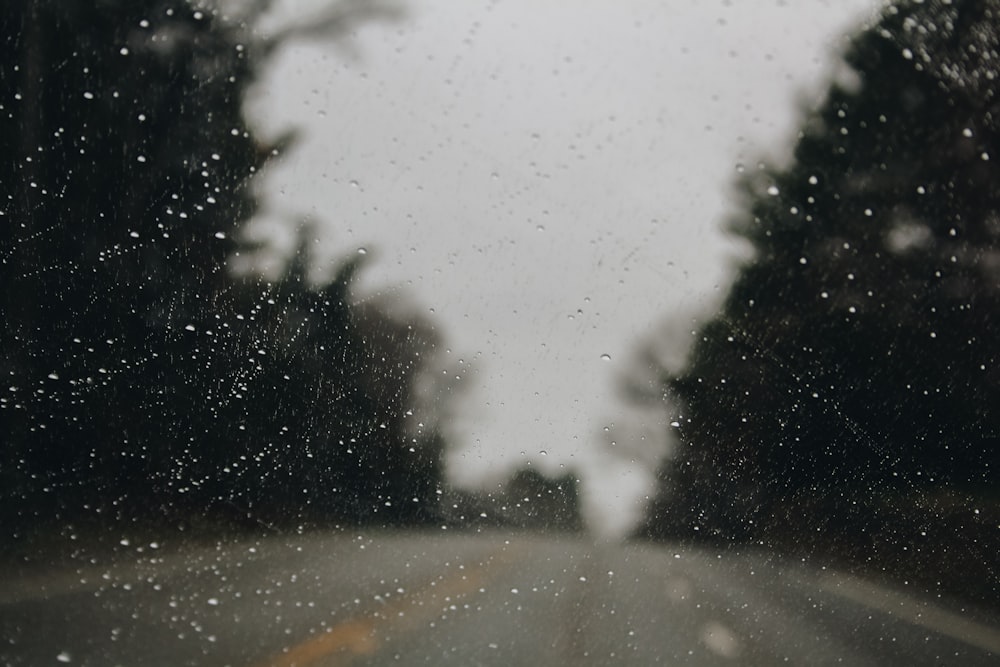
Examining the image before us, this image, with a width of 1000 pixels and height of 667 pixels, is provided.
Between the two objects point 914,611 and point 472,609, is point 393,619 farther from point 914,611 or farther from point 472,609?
point 914,611

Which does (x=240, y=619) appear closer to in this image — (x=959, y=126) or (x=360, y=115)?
(x=360, y=115)

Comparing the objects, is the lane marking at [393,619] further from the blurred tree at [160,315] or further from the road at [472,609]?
the blurred tree at [160,315]

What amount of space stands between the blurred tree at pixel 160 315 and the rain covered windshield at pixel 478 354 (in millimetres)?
17

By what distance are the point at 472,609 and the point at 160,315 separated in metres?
2.19

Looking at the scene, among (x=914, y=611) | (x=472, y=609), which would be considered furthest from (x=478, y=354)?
(x=914, y=611)

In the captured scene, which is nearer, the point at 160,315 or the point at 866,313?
the point at 866,313

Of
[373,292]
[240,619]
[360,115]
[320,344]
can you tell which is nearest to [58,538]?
[240,619]

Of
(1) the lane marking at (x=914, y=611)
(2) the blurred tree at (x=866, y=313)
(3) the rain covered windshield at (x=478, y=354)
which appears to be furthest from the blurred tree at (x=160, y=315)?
(1) the lane marking at (x=914, y=611)

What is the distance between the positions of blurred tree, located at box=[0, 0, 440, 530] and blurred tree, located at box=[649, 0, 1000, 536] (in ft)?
5.33

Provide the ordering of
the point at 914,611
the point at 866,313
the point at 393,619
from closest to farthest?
the point at 866,313 → the point at 393,619 → the point at 914,611

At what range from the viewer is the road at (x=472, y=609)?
384 centimetres

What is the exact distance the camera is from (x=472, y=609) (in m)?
4.71

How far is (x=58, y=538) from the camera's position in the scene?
13.8 feet

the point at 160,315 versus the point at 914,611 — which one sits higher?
the point at 160,315
